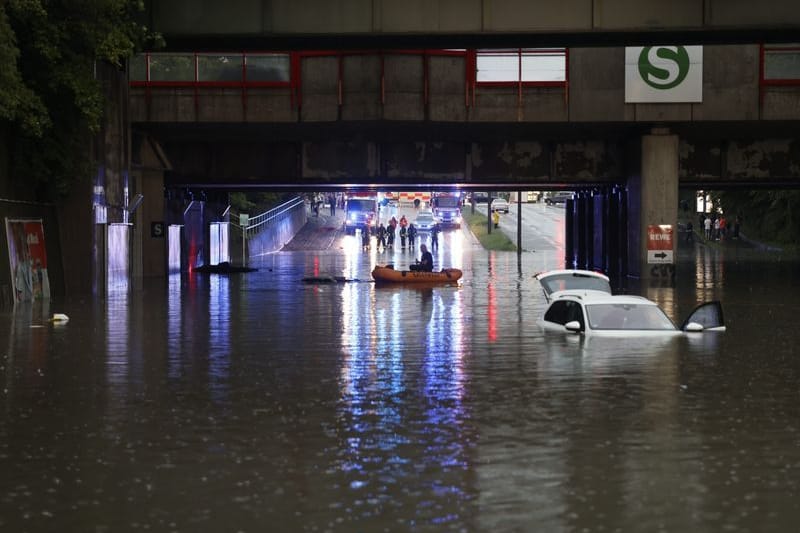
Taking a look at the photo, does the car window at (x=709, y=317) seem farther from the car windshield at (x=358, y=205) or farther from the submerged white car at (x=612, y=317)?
the car windshield at (x=358, y=205)

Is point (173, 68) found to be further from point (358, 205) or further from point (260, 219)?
point (358, 205)

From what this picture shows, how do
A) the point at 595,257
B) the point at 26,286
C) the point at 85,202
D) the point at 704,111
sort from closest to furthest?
the point at 26,286 → the point at 85,202 → the point at 704,111 → the point at 595,257

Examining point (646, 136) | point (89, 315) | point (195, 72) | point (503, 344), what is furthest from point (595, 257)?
point (503, 344)

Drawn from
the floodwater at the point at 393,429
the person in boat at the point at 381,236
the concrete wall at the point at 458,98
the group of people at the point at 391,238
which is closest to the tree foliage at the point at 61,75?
the floodwater at the point at 393,429

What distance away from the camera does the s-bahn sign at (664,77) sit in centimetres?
4934

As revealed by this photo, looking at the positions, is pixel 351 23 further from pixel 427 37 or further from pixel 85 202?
pixel 85 202

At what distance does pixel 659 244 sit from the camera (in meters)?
51.5

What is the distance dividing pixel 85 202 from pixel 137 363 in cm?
A: 1996

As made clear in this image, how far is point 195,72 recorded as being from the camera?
5053 cm

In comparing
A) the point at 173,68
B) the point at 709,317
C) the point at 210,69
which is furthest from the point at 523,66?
the point at 709,317

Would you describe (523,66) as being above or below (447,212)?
above

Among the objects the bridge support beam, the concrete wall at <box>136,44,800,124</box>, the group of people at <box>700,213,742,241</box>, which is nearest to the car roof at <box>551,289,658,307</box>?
the concrete wall at <box>136,44,800,124</box>

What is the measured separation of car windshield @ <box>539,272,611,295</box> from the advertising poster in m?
14.1

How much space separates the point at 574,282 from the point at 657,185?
20510 mm
